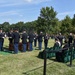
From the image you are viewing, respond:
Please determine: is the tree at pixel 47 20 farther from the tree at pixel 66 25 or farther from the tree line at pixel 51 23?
the tree at pixel 66 25

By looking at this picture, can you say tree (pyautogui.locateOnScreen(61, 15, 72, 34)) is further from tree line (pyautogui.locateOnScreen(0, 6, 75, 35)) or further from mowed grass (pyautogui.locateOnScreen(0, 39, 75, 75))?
mowed grass (pyautogui.locateOnScreen(0, 39, 75, 75))

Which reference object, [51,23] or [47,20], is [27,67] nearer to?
[51,23]

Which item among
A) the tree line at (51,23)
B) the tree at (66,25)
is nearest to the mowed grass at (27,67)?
the tree line at (51,23)

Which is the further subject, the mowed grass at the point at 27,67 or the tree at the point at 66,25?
the tree at the point at 66,25

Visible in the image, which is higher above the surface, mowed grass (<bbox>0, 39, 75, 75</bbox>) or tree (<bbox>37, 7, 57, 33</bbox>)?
tree (<bbox>37, 7, 57, 33</bbox>)

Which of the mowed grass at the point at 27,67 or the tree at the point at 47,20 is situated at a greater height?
the tree at the point at 47,20

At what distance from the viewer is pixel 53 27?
101000 mm

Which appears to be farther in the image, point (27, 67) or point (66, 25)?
point (66, 25)

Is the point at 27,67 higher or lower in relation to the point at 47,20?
lower

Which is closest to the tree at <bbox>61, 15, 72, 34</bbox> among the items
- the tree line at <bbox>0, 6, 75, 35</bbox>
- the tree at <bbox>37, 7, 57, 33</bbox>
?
the tree line at <bbox>0, 6, 75, 35</bbox>

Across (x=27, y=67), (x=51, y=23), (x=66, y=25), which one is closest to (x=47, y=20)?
(x=51, y=23)

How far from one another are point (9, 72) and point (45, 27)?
281ft

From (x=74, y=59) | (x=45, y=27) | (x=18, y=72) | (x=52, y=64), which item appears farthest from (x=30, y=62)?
(x=45, y=27)

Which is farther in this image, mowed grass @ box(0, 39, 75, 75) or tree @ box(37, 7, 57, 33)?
tree @ box(37, 7, 57, 33)
